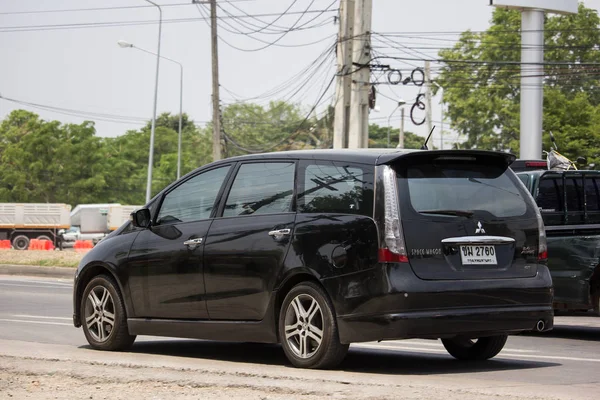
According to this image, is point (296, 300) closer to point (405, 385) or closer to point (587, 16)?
point (405, 385)

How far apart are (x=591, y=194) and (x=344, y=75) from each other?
18334mm

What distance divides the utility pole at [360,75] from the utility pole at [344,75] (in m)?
0.31

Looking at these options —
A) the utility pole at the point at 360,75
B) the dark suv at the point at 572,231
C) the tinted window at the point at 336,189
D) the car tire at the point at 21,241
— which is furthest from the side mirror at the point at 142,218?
the car tire at the point at 21,241

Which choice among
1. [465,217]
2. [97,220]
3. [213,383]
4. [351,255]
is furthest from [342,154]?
[97,220]

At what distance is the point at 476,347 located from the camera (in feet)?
30.5

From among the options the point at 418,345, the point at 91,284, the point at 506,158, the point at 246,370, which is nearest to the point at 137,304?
the point at 91,284

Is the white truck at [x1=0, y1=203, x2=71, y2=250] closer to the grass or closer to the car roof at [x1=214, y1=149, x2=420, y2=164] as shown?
A: the grass

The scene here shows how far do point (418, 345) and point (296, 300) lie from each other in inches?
110

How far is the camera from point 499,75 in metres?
78.5

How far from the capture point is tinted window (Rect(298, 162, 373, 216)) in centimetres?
809

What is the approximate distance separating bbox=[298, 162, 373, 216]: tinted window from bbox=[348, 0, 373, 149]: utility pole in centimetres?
2011

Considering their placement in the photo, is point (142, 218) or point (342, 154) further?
point (142, 218)

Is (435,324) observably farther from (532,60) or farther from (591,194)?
(532,60)

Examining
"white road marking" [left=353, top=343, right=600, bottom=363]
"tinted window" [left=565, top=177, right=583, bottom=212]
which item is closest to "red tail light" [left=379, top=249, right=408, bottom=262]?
"white road marking" [left=353, top=343, right=600, bottom=363]
